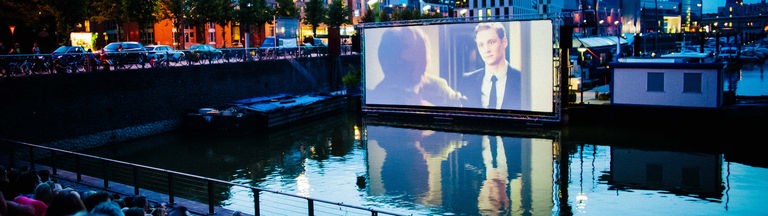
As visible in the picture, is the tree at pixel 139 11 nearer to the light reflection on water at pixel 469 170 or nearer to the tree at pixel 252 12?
the tree at pixel 252 12

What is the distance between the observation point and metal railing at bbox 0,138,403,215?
12.4 m

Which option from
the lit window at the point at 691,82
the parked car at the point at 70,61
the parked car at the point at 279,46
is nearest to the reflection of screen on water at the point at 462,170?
the lit window at the point at 691,82

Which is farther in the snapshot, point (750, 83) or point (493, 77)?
point (750, 83)

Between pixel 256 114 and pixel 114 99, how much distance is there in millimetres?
6006

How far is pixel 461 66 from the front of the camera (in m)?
33.4

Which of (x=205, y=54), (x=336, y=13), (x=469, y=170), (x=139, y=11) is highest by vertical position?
(x=336, y=13)

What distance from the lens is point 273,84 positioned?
41.2m

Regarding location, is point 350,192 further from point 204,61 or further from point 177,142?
point 204,61

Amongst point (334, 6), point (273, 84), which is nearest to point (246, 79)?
point (273, 84)

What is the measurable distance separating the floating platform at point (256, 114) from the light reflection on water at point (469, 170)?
86 cm

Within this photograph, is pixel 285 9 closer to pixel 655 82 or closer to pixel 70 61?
pixel 70 61

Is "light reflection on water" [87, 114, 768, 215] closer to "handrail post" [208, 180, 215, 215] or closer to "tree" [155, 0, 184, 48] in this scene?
"handrail post" [208, 180, 215, 215]

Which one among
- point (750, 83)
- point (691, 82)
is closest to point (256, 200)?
point (691, 82)

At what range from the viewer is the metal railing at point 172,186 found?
1242 cm
